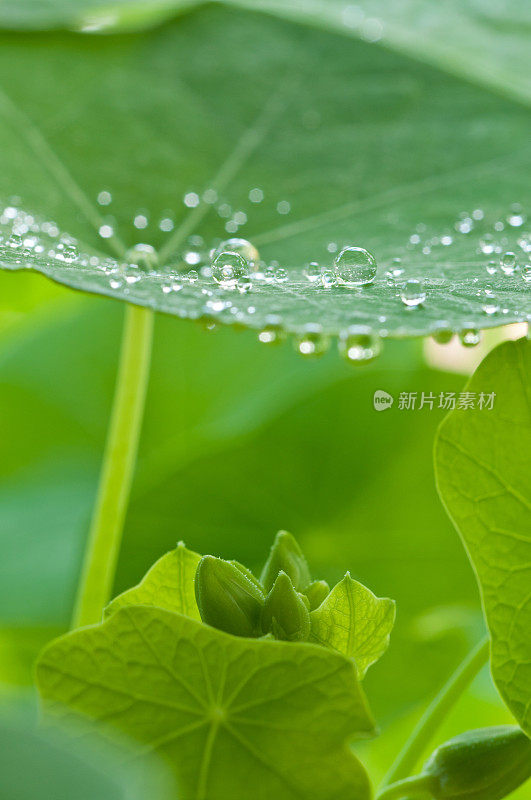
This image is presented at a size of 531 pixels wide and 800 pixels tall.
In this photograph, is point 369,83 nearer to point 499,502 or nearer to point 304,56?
point 304,56

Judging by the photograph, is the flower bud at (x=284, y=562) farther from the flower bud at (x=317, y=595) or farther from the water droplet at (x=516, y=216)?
the water droplet at (x=516, y=216)

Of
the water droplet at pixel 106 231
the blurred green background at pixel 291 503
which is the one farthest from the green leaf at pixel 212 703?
the blurred green background at pixel 291 503

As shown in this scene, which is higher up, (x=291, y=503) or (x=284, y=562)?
(x=291, y=503)

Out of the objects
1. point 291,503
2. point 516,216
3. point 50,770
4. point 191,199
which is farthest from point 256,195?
point 50,770

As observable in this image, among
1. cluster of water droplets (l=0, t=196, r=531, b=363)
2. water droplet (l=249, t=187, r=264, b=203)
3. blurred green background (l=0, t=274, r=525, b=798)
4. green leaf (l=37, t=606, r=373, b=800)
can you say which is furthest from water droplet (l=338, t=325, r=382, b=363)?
blurred green background (l=0, t=274, r=525, b=798)

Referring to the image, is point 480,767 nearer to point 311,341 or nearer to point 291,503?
point 311,341

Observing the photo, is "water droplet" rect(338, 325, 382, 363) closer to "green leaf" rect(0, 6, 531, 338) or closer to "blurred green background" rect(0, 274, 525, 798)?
"green leaf" rect(0, 6, 531, 338)

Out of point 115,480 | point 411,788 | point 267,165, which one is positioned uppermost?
point 267,165
